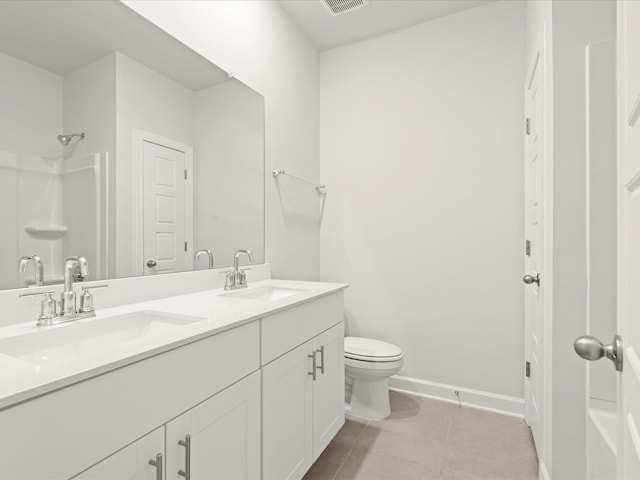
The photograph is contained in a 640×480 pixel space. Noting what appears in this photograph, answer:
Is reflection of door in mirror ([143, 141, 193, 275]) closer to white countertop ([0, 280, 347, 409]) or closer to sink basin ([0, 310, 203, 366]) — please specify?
white countertop ([0, 280, 347, 409])

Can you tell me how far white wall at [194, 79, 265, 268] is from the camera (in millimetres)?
1657

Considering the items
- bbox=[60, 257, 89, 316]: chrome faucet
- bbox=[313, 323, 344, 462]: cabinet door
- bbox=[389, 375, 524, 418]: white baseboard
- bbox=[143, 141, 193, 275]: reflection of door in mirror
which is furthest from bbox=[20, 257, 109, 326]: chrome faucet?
bbox=[389, 375, 524, 418]: white baseboard

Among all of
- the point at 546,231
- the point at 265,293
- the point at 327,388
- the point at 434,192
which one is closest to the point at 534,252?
the point at 546,231

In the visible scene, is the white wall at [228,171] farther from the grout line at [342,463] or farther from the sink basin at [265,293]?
the grout line at [342,463]

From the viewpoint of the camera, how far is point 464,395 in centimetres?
223

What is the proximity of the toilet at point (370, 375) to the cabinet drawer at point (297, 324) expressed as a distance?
0.39 m

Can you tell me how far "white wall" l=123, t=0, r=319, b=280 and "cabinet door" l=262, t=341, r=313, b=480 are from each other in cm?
84

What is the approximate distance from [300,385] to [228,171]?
1.14 m

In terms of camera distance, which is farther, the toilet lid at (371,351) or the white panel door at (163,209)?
the toilet lid at (371,351)

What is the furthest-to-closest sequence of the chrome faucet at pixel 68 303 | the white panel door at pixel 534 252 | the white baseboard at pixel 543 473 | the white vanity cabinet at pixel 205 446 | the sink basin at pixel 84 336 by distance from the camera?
the white panel door at pixel 534 252
the white baseboard at pixel 543 473
the chrome faucet at pixel 68 303
the sink basin at pixel 84 336
the white vanity cabinet at pixel 205 446

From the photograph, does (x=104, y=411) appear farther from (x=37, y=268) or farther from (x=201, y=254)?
(x=201, y=254)

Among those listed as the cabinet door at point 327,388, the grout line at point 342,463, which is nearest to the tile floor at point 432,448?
the grout line at point 342,463

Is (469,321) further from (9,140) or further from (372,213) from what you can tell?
(9,140)

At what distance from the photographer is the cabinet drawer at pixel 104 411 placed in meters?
0.57
